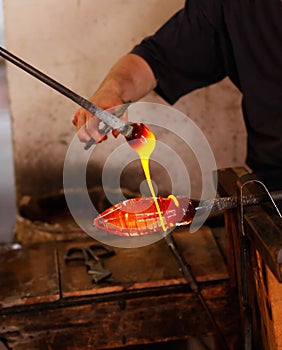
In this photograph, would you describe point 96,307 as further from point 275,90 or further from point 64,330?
point 275,90

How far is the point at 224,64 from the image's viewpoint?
235cm

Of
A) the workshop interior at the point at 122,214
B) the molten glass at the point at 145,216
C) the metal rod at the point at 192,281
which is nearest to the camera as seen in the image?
the molten glass at the point at 145,216

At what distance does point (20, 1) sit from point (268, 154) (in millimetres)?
1193

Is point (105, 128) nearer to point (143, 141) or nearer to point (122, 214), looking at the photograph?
point (143, 141)

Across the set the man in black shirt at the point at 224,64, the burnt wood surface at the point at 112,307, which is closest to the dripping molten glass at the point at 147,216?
the man in black shirt at the point at 224,64

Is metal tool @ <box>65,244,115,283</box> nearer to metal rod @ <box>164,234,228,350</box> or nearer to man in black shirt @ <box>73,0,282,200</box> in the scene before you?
metal rod @ <box>164,234,228,350</box>

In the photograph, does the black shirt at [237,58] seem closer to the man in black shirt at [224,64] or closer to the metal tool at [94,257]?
the man in black shirt at [224,64]

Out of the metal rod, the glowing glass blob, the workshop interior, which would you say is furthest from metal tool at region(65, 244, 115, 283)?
the glowing glass blob

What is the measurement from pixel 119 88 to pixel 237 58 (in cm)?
40

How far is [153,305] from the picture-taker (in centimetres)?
213

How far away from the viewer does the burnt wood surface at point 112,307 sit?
2088 millimetres

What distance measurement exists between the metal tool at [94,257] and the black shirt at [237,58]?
590mm

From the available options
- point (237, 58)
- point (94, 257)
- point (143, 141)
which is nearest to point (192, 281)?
point (94, 257)

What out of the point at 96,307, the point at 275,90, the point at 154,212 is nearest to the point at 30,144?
the point at 96,307
